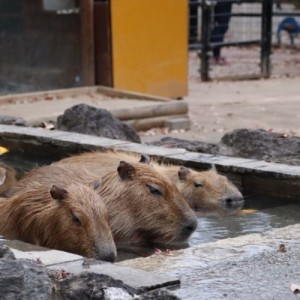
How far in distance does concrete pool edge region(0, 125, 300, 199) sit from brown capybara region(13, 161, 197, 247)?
94 cm

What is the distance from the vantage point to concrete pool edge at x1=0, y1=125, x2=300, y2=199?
21.7ft

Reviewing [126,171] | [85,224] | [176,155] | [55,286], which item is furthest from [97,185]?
[55,286]

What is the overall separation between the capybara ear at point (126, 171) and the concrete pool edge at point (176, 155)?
110 centimetres

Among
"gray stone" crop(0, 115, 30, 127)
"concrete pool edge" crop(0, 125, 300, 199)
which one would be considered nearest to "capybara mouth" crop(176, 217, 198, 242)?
"concrete pool edge" crop(0, 125, 300, 199)

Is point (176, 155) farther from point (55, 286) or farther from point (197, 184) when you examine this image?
point (55, 286)

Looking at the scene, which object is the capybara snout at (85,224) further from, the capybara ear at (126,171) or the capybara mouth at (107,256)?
the capybara ear at (126,171)

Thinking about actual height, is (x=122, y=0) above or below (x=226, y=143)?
above

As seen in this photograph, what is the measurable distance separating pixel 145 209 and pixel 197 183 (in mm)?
942

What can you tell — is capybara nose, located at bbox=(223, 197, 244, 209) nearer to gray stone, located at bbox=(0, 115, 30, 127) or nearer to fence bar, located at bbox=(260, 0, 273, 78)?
gray stone, located at bbox=(0, 115, 30, 127)

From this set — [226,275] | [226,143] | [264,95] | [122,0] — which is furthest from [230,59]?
[226,275]

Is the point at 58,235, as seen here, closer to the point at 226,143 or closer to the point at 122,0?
Result: the point at 226,143

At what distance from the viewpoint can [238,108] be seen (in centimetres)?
1367

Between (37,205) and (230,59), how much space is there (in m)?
15.4

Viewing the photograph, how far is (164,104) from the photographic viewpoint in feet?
38.8
